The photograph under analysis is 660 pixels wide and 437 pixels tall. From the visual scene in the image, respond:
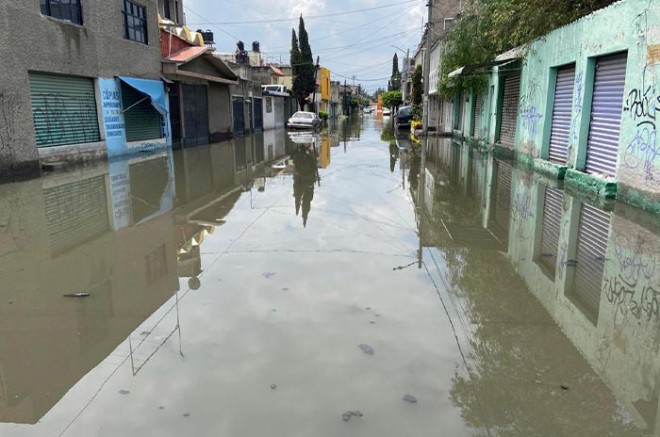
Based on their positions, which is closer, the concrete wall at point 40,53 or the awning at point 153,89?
the concrete wall at point 40,53

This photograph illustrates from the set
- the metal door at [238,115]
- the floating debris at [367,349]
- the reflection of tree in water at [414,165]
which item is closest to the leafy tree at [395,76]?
the metal door at [238,115]

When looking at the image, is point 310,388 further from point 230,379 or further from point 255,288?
point 255,288

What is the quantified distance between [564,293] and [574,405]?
2146mm

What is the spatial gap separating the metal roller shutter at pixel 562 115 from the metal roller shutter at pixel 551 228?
8.74 feet

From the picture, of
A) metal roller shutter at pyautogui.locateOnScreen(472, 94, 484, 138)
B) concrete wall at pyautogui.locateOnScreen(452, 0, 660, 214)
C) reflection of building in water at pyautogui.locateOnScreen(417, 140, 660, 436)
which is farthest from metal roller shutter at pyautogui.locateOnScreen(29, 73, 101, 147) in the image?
metal roller shutter at pyautogui.locateOnScreen(472, 94, 484, 138)

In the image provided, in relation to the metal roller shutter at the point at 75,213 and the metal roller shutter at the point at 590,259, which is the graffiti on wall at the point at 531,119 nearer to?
the metal roller shutter at the point at 590,259

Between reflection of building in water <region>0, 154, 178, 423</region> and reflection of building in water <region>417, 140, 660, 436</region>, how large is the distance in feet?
9.14

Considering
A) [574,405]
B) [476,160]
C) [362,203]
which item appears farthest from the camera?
[476,160]

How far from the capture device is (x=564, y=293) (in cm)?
507

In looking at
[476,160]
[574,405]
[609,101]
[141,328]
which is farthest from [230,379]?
[476,160]

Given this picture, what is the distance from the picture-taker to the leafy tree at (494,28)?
43.5ft

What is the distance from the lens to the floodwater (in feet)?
10.2

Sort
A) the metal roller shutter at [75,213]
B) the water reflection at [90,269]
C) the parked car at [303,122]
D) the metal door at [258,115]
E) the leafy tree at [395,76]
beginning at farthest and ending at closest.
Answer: the leafy tree at [395,76]
the parked car at [303,122]
the metal door at [258,115]
the metal roller shutter at [75,213]
the water reflection at [90,269]

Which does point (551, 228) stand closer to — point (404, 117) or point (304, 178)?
point (304, 178)
